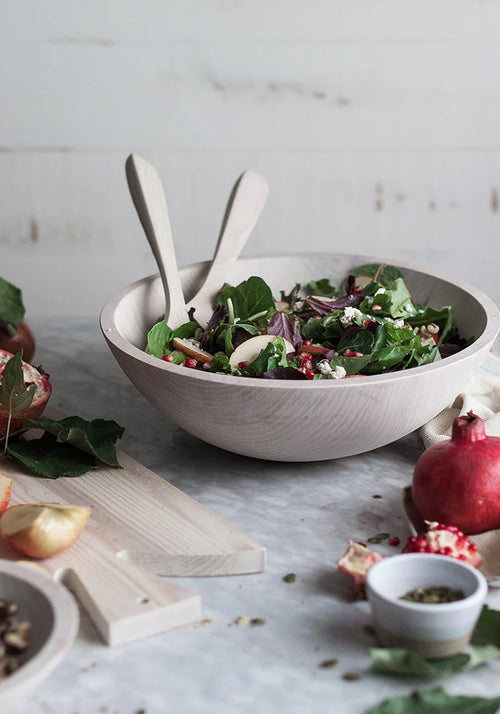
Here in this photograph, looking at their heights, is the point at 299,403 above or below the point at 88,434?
above

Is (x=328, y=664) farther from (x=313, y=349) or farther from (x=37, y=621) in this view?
(x=313, y=349)

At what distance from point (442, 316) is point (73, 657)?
0.77 meters

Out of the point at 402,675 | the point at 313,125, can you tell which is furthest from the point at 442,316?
the point at 313,125

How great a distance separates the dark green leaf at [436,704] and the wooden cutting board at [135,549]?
22 cm

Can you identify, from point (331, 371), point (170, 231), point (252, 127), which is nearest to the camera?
point (331, 371)

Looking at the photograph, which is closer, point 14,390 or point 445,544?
point 445,544

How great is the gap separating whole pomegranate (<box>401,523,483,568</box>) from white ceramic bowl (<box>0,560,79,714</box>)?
357 mm

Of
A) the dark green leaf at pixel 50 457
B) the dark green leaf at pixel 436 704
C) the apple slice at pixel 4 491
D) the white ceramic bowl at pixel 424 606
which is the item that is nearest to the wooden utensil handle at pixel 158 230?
the dark green leaf at pixel 50 457

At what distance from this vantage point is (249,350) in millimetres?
1204

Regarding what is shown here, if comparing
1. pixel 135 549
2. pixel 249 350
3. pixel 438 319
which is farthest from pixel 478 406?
pixel 135 549

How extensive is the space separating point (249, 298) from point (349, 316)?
0.67 ft

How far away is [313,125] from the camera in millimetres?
2670

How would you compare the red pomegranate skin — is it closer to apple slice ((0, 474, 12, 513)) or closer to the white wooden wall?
apple slice ((0, 474, 12, 513))

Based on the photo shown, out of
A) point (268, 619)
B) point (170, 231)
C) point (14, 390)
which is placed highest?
point (170, 231)
